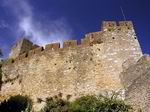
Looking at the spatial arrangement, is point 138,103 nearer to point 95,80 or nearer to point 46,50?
point 95,80

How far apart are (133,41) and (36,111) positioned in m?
7.40

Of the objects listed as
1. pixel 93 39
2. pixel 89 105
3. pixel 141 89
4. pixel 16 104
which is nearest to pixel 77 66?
pixel 93 39

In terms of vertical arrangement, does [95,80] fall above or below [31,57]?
below

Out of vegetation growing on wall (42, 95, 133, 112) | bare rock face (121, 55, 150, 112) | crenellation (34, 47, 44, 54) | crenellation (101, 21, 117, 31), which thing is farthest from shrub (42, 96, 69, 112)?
crenellation (101, 21, 117, 31)

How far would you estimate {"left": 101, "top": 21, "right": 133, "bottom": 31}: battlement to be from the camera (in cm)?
1955

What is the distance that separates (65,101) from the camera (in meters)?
17.2

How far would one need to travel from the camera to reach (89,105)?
14656mm

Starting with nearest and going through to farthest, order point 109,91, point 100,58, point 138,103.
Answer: point 138,103 < point 109,91 < point 100,58

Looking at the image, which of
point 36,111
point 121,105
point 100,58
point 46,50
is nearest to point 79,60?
point 100,58

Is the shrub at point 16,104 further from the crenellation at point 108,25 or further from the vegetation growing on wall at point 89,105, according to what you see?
the crenellation at point 108,25

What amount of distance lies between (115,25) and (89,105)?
23.1 ft

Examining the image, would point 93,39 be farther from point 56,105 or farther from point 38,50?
point 56,105

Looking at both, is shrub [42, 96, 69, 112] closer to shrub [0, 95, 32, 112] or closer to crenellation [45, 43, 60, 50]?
shrub [0, 95, 32, 112]

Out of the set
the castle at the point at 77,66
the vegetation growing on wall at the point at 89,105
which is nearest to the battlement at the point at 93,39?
the castle at the point at 77,66
